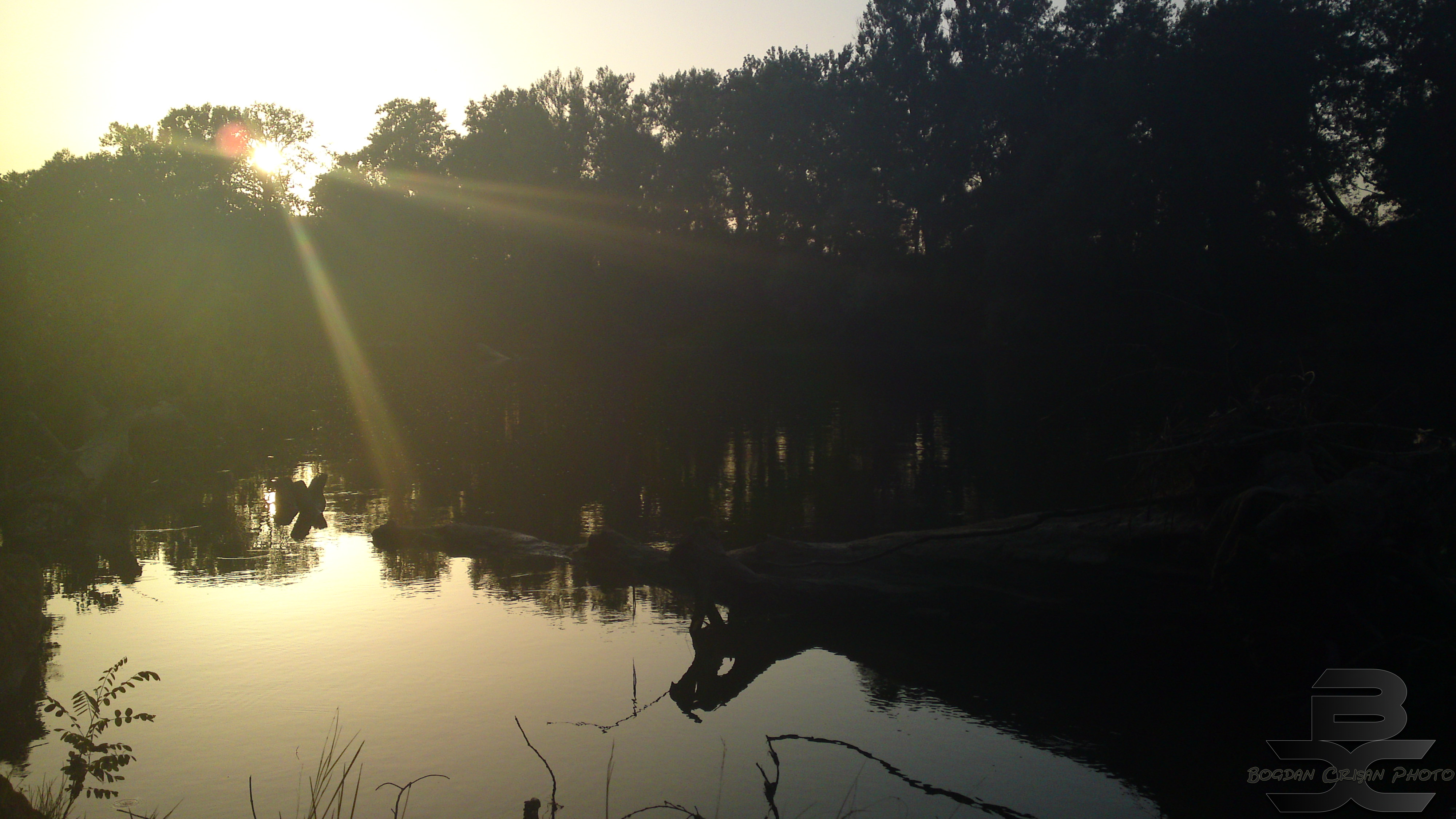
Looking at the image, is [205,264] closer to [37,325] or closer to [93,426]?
[93,426]

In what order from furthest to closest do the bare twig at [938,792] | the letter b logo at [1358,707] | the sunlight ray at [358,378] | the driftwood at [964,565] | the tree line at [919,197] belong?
the tree line at [919,197] → the sunlight ray at [358,378] → the driftwood at [964,565] → the letter b logo at [1358,707] → the bare twig at [938,792]

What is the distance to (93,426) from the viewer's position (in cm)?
1634

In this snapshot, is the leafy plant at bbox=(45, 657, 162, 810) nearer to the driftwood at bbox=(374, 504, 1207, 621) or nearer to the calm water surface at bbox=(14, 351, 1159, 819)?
the calm water surface at bbox=(14, 351, 1159, 819)

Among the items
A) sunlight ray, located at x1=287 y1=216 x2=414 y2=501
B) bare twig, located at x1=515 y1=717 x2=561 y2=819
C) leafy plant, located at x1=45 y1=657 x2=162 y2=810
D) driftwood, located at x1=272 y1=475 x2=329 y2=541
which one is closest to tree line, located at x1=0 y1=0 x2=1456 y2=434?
sunlight ray, located at x1=287 y1=216 x2=414 y2=501

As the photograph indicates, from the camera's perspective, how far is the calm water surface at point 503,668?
5570 mm

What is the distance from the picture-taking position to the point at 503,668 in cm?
734

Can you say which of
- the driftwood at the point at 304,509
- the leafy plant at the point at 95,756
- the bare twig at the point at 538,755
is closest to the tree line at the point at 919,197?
the driftwood at the point at 304,509

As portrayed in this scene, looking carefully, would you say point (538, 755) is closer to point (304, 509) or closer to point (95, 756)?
point (95, 756)

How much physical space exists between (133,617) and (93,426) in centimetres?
961

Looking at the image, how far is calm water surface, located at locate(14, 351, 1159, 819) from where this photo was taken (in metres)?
5.57

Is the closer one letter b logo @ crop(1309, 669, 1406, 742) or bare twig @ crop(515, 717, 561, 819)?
bare twig @ crop(515, 717, 561, 819)

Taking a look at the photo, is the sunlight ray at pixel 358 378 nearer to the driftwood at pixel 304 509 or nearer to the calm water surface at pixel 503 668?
the calm water surface at pixel 503 668

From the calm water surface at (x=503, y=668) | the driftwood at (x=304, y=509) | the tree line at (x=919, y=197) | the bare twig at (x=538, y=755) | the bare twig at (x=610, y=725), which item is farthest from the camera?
the tree line at (x=919, y=197)

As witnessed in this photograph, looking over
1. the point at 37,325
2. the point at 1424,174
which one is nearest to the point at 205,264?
the point at 37,325
